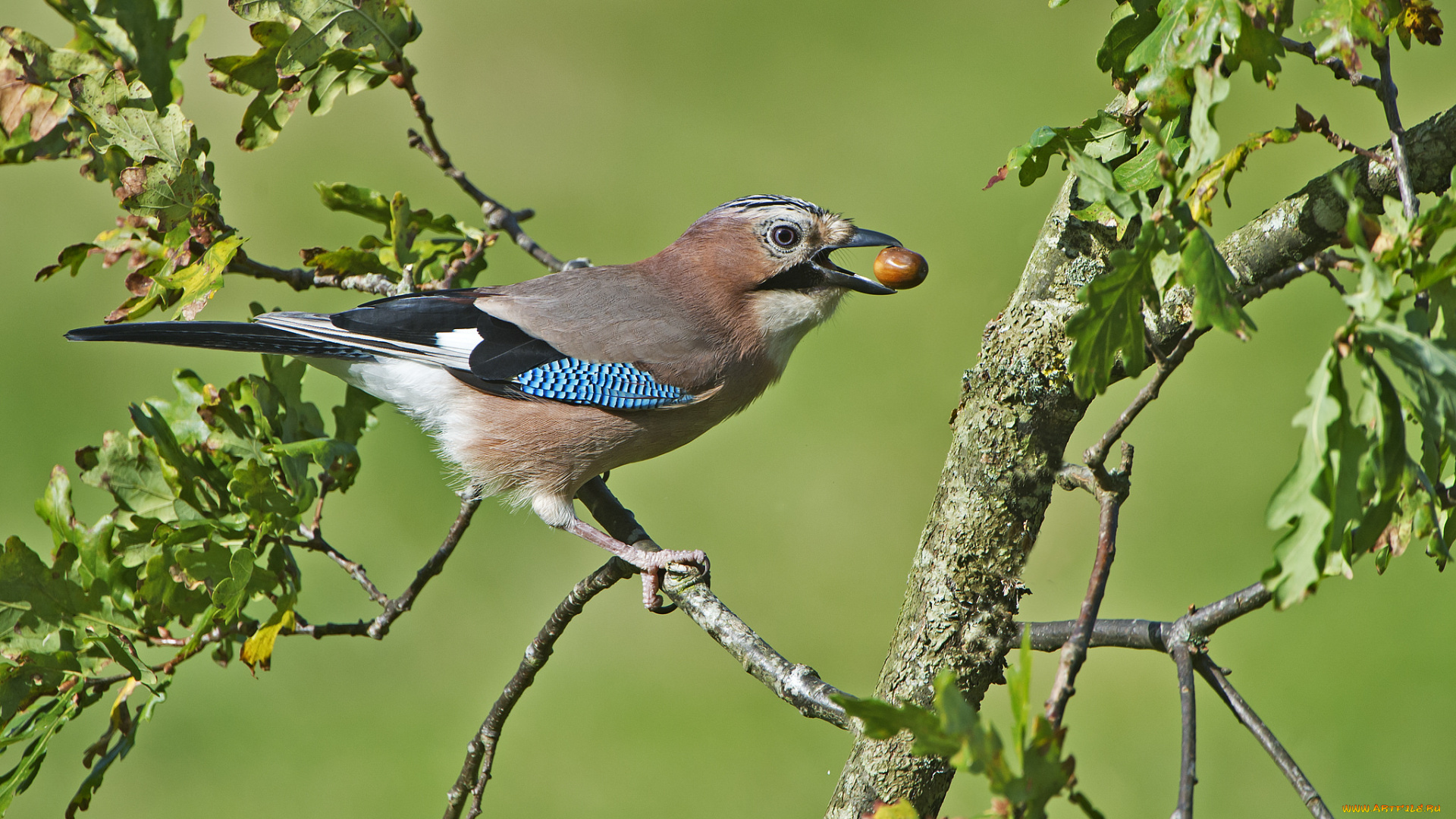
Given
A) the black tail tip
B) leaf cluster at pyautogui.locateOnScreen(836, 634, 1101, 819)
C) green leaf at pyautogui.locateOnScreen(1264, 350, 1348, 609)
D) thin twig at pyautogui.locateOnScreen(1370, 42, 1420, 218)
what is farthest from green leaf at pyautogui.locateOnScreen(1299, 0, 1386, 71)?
the black tail tip

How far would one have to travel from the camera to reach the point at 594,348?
2.94 metres

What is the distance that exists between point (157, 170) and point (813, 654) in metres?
3.41

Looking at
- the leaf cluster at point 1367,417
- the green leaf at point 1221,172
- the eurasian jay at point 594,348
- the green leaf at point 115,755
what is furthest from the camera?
the eurasian jay at point 594,348

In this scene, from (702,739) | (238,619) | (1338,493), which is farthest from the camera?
(702,739)

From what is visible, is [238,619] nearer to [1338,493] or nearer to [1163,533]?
[1338,493]

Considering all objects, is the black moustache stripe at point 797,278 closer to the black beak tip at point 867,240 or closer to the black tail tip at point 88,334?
the black beak tip at point 867,240

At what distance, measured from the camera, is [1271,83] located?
1263 millimetres

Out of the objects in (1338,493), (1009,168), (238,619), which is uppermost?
(1009,168)

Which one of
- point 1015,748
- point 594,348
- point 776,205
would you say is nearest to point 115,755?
point 594,348

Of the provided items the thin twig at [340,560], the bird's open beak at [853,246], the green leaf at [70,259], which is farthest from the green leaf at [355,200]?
the bird's open beak at [853,246]

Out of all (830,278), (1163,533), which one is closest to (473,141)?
(830,278)

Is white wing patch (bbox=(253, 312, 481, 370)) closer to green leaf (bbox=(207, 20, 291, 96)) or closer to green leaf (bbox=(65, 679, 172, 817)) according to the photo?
green leaf (bbox=(207, 20, 291, 96))

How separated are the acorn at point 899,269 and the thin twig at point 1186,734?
1.36 metres

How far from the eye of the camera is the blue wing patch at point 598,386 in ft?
9.33
